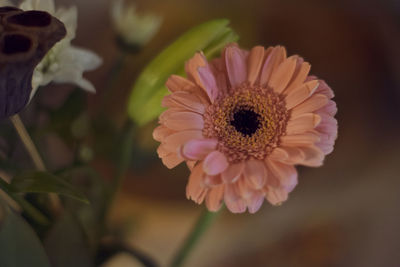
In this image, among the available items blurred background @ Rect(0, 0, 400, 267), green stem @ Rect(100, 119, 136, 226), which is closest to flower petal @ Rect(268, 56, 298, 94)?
green stem @ Rect(100, 119, 136, 226)

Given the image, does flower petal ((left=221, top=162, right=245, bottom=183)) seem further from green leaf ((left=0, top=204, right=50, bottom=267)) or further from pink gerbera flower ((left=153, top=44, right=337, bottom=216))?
green leaf ((left=0, top=204, right=50, bottom=267))

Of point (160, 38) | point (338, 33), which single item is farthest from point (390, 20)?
point (160, 38)

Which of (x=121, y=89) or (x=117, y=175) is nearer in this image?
(x=117, y=175)

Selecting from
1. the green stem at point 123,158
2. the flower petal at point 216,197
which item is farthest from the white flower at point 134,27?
the flower petal at point 216,197

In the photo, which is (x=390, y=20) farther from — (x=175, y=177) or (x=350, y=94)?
(x=175, y=177)

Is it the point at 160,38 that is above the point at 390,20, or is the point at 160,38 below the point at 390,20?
below
